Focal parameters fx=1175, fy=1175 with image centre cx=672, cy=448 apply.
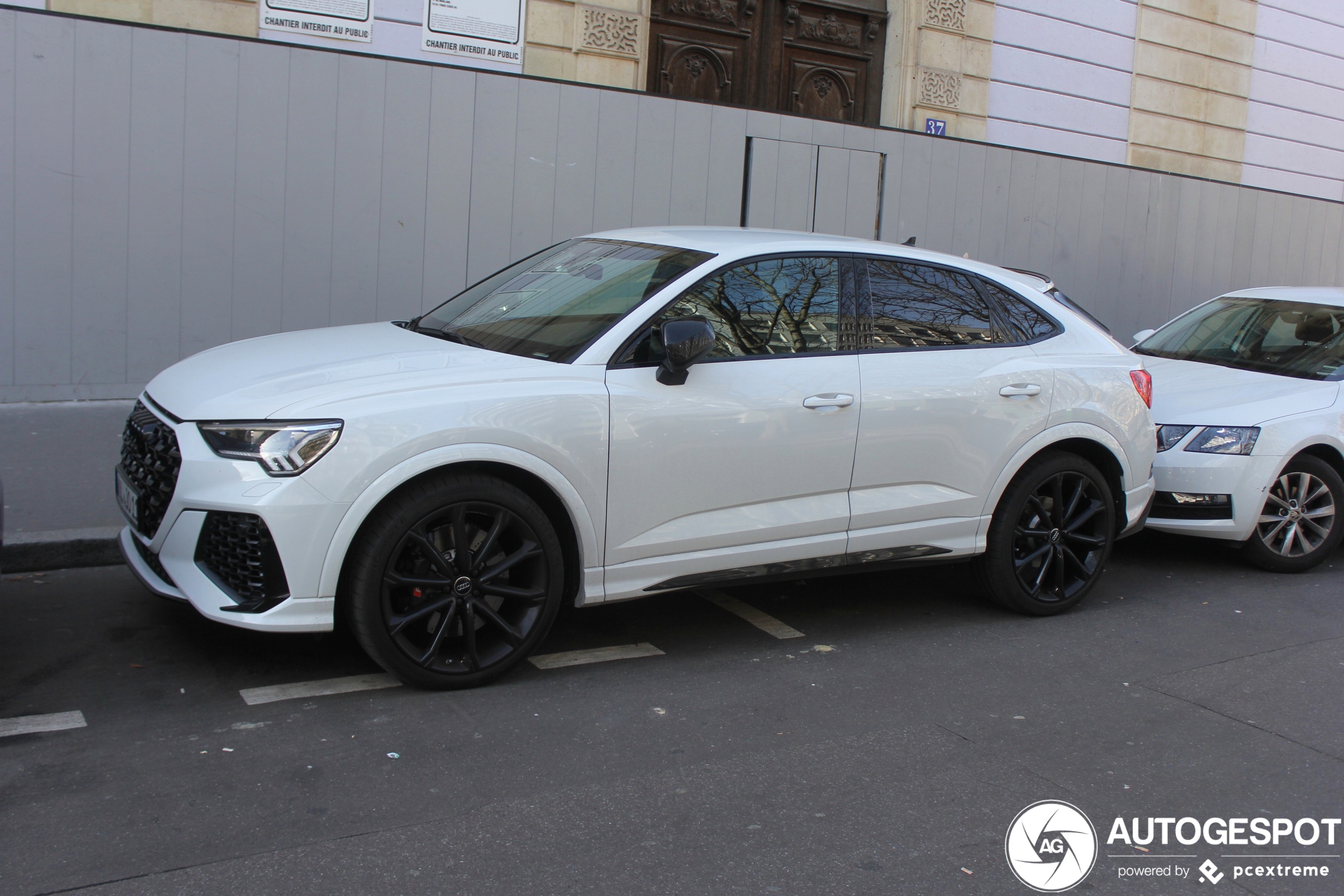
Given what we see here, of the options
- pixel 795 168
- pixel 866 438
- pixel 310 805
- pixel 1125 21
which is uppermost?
pixel 1125 21

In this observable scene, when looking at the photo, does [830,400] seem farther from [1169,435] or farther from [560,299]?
[1169,435]

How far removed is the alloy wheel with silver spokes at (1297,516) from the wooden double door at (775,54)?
7354 millimetres

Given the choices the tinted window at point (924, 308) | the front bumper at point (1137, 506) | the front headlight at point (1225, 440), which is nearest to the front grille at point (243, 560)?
the tinted window at point (924, 308)

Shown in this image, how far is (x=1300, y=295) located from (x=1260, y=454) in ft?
6.98

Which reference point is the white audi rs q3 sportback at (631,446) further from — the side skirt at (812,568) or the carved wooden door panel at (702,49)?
the carved wooden door panel at (702,49)

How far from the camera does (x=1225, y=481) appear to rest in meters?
6.52

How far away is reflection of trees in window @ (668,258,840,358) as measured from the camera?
4777 mm

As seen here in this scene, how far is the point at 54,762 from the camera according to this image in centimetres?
358

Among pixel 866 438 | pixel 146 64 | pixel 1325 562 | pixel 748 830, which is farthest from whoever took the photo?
pixel 146 64

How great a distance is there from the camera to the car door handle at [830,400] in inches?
189

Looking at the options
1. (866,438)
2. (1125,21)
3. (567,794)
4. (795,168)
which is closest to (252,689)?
(567,794)

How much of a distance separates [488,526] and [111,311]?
20.3 feet

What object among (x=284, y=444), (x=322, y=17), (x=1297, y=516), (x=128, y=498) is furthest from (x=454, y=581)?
(x=322, y=17)

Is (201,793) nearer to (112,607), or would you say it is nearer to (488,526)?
(488,526)
